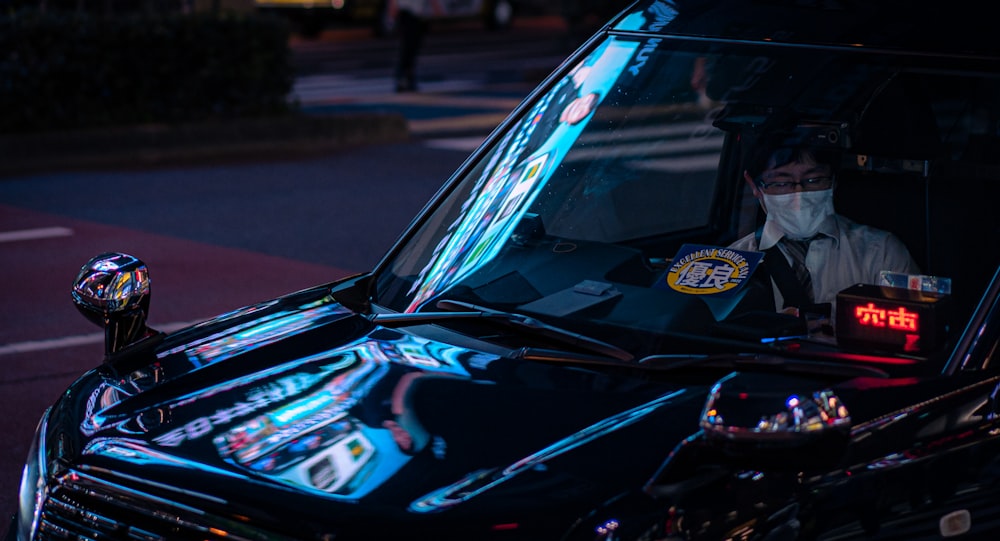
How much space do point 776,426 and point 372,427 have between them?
2.43 feet

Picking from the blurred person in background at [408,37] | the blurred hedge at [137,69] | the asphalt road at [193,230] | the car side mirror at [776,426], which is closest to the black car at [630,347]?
the car side mirror at [776,426]

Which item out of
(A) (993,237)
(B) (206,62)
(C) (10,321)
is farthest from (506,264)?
(B) (206,62)

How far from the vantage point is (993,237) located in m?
3.39

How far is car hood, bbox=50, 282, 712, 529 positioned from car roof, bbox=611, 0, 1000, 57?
1.06 metres

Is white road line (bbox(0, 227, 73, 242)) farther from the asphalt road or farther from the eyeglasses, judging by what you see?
the eyeglasses

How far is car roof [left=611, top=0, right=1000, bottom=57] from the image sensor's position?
3225mm

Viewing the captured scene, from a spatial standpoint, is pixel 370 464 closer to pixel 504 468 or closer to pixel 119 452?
pixel 504 468

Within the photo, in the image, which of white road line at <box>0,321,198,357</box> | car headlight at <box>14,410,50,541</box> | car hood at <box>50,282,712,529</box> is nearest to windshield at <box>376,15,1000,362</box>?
car hood at <box>50,282,712,529</box>

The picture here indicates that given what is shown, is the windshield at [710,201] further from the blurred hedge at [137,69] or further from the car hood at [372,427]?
the blurred hedge at [137,69]

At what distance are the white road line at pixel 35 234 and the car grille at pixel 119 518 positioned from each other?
26.9 ft

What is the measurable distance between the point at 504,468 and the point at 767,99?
1.64 meters

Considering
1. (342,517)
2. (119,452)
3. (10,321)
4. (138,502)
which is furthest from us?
(10,321)

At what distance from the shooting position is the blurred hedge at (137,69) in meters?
14.3

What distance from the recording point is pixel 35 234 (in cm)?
1070
